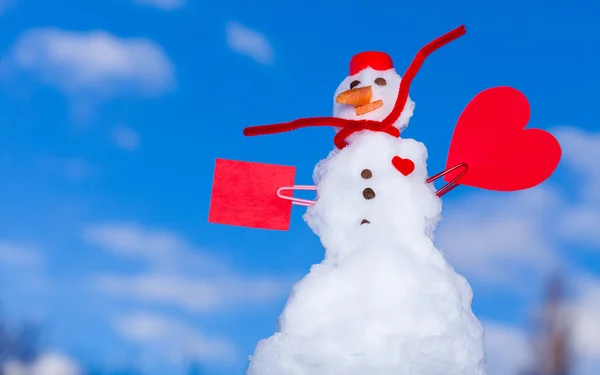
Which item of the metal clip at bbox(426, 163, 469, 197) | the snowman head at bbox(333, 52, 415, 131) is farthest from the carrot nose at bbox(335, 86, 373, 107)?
the metal clip at bbox(426, 163, 469, 197)

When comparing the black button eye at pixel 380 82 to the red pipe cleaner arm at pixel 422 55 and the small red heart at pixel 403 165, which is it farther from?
the small red heart at pixel 403 165

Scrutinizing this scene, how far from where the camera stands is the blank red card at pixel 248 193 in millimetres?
1800

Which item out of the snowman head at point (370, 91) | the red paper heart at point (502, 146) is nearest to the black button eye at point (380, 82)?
the snowman head at point (370, 91)

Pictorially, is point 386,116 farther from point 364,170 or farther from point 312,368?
point 312,368

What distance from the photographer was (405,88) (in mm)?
1664

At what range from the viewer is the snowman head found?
1666 mm

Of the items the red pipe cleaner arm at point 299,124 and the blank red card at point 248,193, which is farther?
the blank red card at point 248,193

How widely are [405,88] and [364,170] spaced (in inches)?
9.1

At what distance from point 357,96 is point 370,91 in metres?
0.03

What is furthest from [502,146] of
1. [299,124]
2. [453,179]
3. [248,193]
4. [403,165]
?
[248,193]

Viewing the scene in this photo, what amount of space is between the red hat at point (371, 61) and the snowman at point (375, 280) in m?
0.03

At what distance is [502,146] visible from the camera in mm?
1729

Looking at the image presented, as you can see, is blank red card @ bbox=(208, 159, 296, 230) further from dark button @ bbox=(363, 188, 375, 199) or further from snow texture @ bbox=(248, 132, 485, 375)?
dark button @ bbox=(363, 188, 375, 199)

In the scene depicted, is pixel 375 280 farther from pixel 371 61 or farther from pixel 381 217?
pixel 371 61
